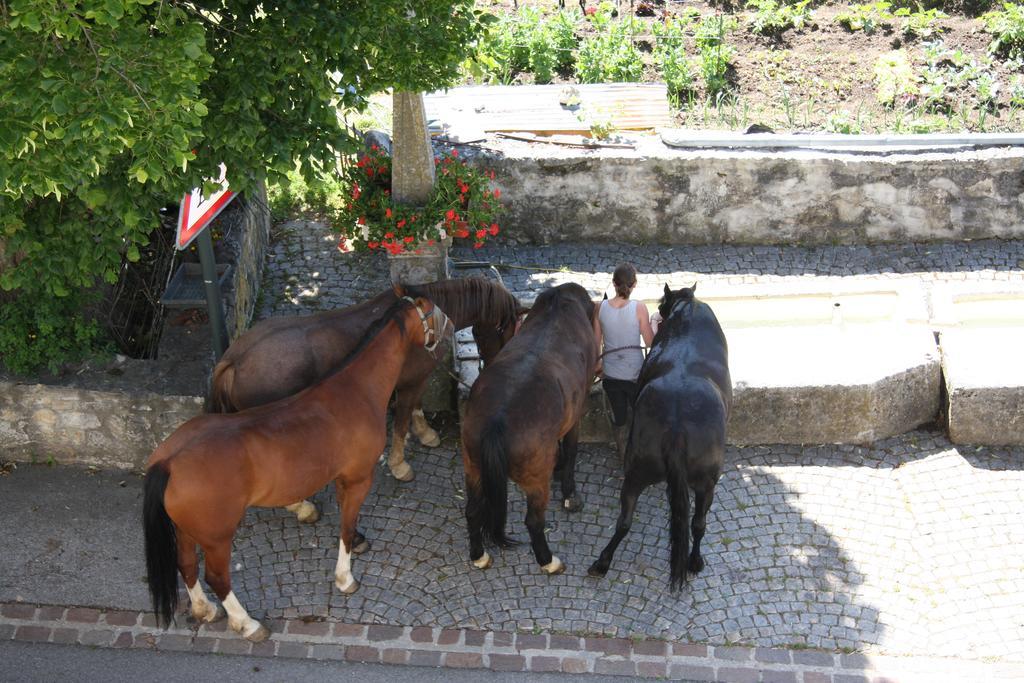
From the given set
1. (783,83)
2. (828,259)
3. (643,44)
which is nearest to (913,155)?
(828,259)

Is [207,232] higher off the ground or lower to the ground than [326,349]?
higher

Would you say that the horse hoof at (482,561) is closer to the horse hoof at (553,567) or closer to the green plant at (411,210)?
the horse hoof at (553,567)

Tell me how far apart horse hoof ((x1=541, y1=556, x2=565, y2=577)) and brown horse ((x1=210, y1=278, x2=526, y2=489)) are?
4.83 ft

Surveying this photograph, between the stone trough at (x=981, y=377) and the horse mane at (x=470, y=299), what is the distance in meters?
3.61

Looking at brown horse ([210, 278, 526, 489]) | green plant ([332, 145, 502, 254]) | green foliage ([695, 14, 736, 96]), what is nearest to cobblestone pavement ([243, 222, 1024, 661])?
brown horse ([210, 278, 526, 489])

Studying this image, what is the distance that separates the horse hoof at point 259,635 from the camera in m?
6.82

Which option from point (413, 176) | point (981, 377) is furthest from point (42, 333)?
point (981, 377)

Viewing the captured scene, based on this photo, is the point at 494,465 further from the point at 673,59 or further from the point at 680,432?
the point at 673,59

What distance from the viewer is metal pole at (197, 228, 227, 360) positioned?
23.5 feet

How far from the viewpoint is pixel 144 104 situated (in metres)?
5.42

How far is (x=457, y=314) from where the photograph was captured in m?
8.01

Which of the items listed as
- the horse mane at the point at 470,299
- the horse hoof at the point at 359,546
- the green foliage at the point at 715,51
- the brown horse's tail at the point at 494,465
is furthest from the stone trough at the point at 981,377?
the horse hoof at the point at 359,546

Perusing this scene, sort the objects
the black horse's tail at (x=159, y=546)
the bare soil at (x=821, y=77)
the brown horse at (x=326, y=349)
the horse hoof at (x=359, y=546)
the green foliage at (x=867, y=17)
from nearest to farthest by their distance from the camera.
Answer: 1. the black horse's tail at (x=159, y=546)
2. the brown horse at (x=326, y=349)
3. the horse hoof at (x=359, y=546)
4. the bare soil at (x=821, y=77)
5. the green foliage at (x=867, y=17)

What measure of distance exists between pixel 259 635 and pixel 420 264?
349cm
